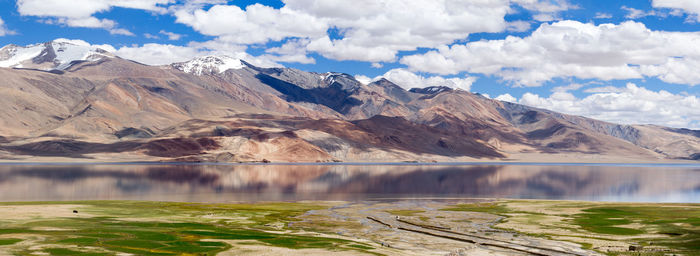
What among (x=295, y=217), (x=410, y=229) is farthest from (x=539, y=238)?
(x=295, y=217)

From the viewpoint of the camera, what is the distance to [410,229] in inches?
2149

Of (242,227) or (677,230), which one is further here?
(242,227)

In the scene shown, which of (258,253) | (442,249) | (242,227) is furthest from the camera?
(242,227)

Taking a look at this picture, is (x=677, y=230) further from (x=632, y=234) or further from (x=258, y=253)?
(x=258, y=253)

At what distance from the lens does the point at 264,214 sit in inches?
2672

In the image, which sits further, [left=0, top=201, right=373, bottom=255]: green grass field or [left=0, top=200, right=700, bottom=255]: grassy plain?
[left=0, top=200, right=700, bottom=255]: grassy plain

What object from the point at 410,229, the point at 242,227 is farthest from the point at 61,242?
the point at 410,229

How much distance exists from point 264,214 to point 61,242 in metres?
31.7

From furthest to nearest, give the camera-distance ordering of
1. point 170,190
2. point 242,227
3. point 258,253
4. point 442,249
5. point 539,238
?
point 170,190 → point 242,227 → point 539,238 → point 442,249 → point 258,253

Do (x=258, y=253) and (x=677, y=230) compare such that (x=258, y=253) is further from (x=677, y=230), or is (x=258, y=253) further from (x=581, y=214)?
(x=581, y=214)

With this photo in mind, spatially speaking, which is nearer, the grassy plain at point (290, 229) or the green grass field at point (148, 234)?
the green grass field at point (148, 234)

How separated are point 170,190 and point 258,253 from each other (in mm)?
80198

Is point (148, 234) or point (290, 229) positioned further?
point (290, 229)

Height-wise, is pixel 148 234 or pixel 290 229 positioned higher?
pixel 148 234
